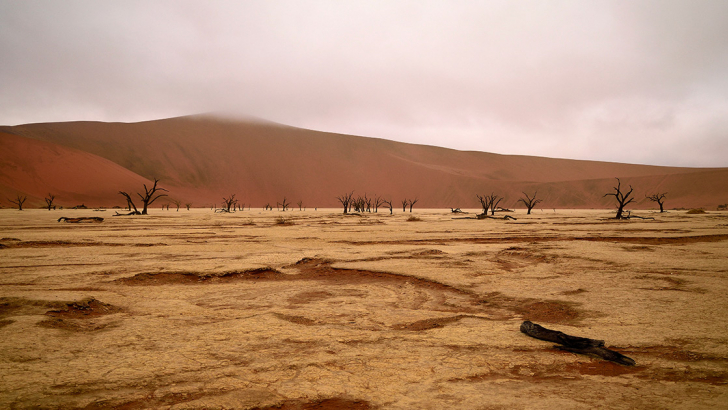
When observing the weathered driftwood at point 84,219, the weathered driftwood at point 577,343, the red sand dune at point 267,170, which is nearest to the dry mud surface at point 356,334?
the weathered driftwood at point 577,343

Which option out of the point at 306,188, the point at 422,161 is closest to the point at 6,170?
the point at 306,188

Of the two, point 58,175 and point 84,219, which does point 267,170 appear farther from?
point 84,219

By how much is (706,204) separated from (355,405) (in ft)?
279

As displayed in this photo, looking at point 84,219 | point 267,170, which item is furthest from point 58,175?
point 84,219

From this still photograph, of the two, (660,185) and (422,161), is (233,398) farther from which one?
(422,161)

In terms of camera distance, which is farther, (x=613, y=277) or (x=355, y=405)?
(x=613, y=277)

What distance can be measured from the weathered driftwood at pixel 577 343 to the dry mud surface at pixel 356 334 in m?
0.07

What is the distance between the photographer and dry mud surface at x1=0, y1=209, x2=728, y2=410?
2.41 m

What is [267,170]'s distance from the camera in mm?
89875

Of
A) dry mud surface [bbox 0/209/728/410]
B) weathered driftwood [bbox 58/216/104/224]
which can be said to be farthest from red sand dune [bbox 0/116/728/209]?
dry mud surface [bbox 0/209/728/410]

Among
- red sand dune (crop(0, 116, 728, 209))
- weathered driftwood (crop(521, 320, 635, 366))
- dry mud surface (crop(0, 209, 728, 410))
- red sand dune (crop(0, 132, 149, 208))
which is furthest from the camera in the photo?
red sand dune (crop(0, 116, 728, 209))

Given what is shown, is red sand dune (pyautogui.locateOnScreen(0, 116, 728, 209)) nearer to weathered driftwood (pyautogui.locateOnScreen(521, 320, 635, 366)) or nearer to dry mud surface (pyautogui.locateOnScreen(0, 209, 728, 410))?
dry mud surface (pyautogui.locateOnScreen(0, 209, 728, 410))

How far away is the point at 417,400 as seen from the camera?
2.32 meters

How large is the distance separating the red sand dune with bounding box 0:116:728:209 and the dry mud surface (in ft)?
195
